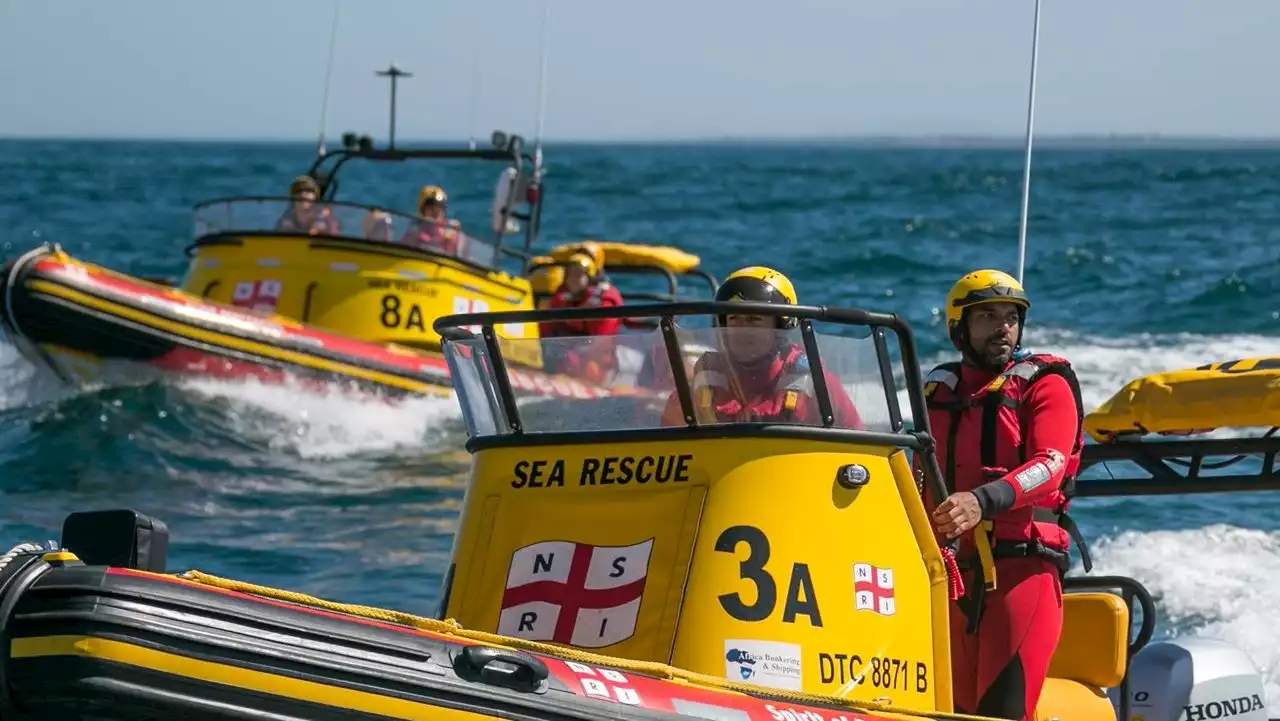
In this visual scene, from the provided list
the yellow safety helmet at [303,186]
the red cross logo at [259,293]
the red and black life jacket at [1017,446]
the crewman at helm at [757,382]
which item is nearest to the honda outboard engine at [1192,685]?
the red and black life jacket at [1017,446]

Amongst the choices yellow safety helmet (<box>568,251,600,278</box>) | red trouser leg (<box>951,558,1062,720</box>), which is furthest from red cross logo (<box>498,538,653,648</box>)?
yellow safety helmet (<box>568,251,600,278</box>)

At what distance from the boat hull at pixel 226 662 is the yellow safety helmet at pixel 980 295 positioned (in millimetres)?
1994

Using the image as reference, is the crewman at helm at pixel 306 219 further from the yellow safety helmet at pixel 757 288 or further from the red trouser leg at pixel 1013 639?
the red trouser leg at pixel 1013 639

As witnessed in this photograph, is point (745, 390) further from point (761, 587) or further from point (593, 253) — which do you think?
point (593, 253)

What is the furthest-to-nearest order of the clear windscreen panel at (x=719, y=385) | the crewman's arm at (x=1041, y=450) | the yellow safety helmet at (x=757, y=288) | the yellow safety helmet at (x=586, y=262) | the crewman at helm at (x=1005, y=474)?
the yellow safety helmet at (x=586, y=262) < the crewman at helm at (x=1005, y=474) < the yellow safety helmet at (x=757, y=288) < the crewman's arm at (x=1041, y=450) < the clear windscreen panel at (x=719, y=385)

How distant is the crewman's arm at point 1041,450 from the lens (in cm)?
515

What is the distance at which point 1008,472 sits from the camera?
17.6ft

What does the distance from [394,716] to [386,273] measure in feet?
40.0

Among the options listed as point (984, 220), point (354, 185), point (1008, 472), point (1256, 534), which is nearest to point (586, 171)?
point (354, 185)

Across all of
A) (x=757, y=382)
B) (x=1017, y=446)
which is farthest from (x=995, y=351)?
(x=757, y=382)

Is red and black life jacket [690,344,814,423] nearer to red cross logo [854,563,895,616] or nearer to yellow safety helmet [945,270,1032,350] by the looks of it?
red cross logo [854,563,895,616]

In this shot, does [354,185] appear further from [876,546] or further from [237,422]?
[876,546]

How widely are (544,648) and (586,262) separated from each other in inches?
415

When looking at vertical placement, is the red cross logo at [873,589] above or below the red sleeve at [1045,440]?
below
